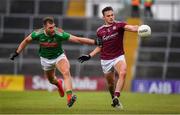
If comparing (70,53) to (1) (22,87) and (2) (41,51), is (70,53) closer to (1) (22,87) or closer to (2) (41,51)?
(1) (22,87)

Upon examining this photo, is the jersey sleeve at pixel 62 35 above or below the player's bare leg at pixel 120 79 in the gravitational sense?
above

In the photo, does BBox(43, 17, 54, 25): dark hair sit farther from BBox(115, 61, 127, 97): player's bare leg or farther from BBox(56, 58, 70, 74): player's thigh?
BBox(115, 61, 127, 97): player's bare leg

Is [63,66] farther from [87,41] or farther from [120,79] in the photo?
[120,79]

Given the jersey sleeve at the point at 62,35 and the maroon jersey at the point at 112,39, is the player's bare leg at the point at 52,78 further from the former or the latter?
the maroon jersey at the point at 112,39

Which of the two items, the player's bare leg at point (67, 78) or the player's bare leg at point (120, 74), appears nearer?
the player's bare leg at point (67, 78)

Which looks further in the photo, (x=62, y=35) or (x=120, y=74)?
(x=62, y=35)

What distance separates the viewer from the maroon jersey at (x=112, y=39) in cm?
2055

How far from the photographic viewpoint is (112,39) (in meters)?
20.6

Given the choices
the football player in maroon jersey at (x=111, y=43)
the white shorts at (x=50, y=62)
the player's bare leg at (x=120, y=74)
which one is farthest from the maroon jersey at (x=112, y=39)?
the white shorts at (x=50, y=62)

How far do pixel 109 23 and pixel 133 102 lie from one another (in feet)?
12.4

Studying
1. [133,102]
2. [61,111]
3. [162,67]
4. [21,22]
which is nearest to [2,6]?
[21,22]

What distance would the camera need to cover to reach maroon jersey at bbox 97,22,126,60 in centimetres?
2055

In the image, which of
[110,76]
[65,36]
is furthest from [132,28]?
[65,36]

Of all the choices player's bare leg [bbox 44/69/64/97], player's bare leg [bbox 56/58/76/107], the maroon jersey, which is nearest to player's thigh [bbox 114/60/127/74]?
the maroon jersey
